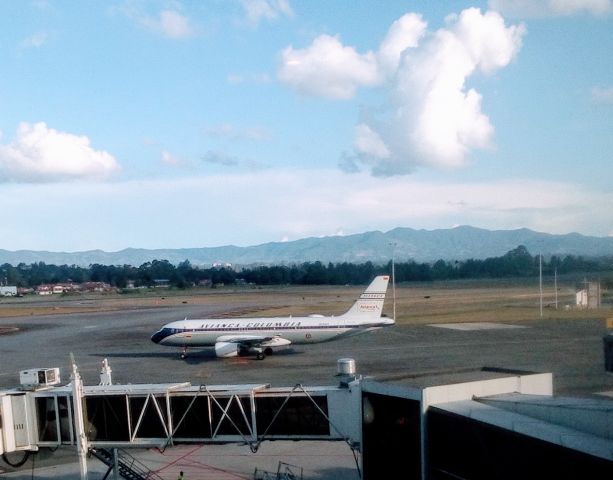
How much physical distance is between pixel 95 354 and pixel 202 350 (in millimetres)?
10224

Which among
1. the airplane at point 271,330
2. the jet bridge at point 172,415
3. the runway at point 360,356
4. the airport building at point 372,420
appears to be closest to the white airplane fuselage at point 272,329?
the airplane at point 271,330

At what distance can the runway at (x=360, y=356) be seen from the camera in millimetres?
46656

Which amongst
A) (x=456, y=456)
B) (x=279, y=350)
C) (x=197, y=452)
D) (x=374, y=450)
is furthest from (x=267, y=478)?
(x=279, y=350)

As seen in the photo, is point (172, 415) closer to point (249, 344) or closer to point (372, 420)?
point (372, 420)

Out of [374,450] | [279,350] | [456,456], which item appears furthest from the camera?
[279,350]

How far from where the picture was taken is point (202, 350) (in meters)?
64.2

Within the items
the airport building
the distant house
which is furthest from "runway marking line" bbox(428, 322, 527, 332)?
the airport building

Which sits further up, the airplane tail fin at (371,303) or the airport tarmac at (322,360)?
the airplane tail fin at (371,303)

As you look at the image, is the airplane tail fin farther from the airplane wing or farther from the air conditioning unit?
the air conditioning unit

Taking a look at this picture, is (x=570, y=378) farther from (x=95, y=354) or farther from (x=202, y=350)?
(x=95, y=354)

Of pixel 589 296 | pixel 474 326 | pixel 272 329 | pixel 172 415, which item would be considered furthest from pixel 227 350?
pixel 589 296

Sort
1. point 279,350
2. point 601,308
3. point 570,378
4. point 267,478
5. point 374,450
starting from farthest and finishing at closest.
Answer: point 601,308
point 279,350
point 570,378
point 267,478
point 374,450

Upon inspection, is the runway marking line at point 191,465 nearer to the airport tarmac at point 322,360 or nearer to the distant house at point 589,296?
the airport tarmac at point 322,360

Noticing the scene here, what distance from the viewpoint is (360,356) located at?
56.0m
